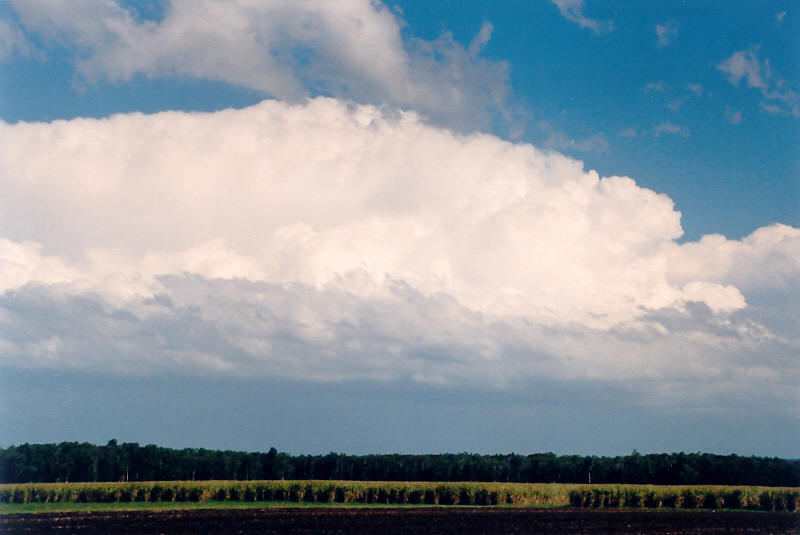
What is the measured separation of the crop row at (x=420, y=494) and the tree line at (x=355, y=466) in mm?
22492

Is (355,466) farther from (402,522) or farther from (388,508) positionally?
(402,522)

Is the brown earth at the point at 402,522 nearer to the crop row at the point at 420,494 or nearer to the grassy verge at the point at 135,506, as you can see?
the grassy verge at the point at 135,506

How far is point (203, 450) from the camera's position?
122125mm

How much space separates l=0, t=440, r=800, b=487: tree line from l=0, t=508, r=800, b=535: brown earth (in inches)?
1290

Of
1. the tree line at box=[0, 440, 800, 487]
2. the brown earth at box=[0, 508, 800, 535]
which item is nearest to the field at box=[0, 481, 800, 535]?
the brown earth at box=[0, 508, 800, 535]

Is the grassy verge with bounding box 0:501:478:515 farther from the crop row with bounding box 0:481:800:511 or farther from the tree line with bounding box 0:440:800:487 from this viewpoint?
the tree line with bounding box 0:440:800:487

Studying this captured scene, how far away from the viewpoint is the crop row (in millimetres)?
68875

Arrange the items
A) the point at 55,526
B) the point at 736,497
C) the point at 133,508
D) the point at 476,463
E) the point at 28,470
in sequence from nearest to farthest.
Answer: the point at 55,526
the point at 133,508
the point at 736,497
the point at 28,470
the point at 476,463

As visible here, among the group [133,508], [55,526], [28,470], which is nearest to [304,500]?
[133,508]

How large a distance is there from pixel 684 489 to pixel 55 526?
52108 mm

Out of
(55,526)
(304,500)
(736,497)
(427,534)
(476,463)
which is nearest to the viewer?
(427,534)

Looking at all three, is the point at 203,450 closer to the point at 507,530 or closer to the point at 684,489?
the point at 684,489

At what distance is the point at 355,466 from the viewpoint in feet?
367

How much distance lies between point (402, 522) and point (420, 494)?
83.9 ft
